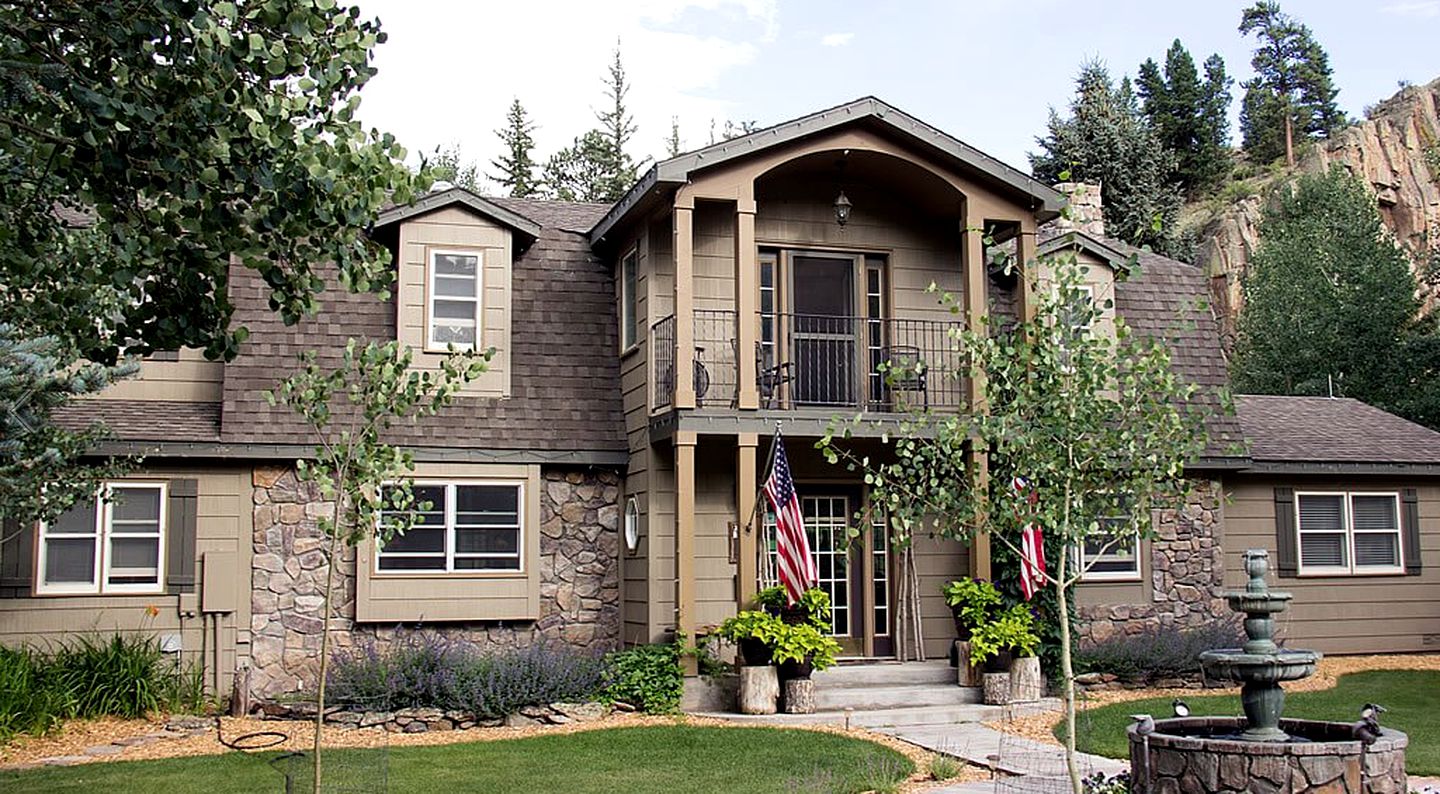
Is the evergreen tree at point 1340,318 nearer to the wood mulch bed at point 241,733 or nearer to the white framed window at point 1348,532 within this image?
the white framed window at point 1348,532

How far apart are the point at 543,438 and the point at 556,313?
1630 millimetres

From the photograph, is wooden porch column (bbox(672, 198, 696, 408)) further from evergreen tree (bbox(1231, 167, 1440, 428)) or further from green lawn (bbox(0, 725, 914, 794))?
evergreen tree (bbox(1231, 167, 1440, 428))

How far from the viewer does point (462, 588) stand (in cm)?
1419

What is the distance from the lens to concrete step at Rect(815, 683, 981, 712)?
13.0 m

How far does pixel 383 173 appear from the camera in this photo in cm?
552

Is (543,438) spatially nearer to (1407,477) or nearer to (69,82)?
(69,82)

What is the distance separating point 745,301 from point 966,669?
4.36 m

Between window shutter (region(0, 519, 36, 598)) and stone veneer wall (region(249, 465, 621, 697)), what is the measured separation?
2083 mm

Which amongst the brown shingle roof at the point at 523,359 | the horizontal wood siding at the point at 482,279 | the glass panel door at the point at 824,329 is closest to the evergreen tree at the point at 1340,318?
the glass panel door at the point at 824,329

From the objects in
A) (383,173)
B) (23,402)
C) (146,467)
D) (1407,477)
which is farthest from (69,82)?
(1407,477)

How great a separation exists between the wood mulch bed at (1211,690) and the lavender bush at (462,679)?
4.02m

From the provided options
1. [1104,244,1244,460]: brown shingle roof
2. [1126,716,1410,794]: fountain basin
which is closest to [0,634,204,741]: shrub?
[1126,716,1410,794]: fountain basin

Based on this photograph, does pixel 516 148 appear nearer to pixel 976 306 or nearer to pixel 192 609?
pixel 976 306

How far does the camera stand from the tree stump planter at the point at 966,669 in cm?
1349
